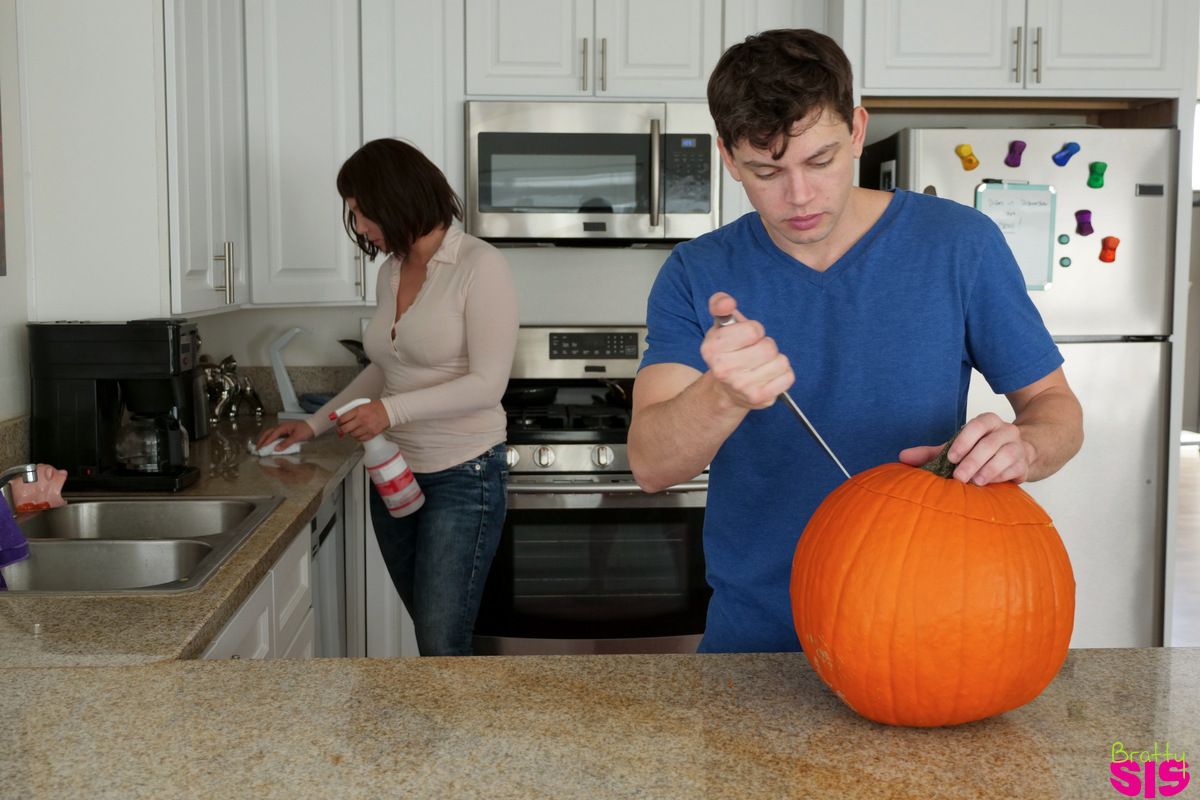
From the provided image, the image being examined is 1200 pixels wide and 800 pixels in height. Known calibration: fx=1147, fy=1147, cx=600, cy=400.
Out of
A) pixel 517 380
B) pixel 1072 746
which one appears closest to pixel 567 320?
pixel 517 380

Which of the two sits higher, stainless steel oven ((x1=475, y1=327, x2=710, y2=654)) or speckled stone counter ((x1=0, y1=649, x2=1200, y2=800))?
speckled stone counter ((x1=0, y1=649, x2=1200, y2=800))

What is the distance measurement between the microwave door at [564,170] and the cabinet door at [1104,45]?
3.32ft

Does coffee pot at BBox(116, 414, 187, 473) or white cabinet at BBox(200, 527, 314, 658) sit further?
coffee pot at BBox(116, 414, 187, 473)

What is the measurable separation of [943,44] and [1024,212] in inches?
19.2

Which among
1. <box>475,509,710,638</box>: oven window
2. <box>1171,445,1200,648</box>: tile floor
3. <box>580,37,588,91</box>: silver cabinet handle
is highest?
<box>580,37,588,91</box>: silver cabinet handle

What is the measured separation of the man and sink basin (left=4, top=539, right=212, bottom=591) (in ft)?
2.95

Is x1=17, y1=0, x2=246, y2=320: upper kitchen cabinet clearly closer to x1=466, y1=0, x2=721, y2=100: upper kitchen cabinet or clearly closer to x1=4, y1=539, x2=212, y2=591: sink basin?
x1=4, y1=539, x2=212, y2=591: sink basin

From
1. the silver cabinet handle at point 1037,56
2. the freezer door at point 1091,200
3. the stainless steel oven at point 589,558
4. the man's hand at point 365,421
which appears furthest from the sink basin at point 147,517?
the silver cabinet handle at point 1037,56

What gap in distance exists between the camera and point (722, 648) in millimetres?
1403

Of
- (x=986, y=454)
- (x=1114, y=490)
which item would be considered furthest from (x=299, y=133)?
(x=986, y=454)

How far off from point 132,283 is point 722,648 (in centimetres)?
143

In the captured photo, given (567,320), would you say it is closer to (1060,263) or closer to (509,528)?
(509,528)

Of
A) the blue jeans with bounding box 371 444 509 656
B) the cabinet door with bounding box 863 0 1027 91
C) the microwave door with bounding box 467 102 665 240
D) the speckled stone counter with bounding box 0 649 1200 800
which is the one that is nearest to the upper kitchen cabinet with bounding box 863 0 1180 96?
the cabinet door with bounding box 863 0 1027 91

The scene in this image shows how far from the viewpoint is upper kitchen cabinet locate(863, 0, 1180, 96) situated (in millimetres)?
2988
